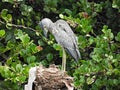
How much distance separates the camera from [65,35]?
4668 millimetres

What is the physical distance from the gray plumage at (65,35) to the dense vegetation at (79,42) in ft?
1.04

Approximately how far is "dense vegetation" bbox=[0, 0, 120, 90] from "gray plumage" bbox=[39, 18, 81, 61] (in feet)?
1.04

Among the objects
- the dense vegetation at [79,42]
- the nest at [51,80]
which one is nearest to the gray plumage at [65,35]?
the dense vegetation at [79,42]

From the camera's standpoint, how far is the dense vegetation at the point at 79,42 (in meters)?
5.09

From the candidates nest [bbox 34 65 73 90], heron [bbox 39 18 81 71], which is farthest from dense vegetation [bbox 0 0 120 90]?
nest [bbox 34 65 73 90]

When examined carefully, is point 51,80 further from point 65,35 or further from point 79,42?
point 79,42

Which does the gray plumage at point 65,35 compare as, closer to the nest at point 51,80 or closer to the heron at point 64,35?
the heron at point 64,35

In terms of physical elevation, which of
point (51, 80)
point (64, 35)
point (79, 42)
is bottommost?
point (51, 80)

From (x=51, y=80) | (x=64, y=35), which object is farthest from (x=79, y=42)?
(x=51, y=80)

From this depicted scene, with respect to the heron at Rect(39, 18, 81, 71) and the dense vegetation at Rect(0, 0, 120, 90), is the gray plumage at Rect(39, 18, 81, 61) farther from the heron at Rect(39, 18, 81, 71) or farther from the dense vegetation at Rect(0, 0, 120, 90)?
the dense vegetation at Rect(0, 0, 120, 90)

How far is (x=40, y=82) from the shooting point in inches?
147

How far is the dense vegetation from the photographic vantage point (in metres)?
5.09

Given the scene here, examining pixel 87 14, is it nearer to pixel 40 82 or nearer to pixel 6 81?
pixel 6 81

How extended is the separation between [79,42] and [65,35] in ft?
2.29
